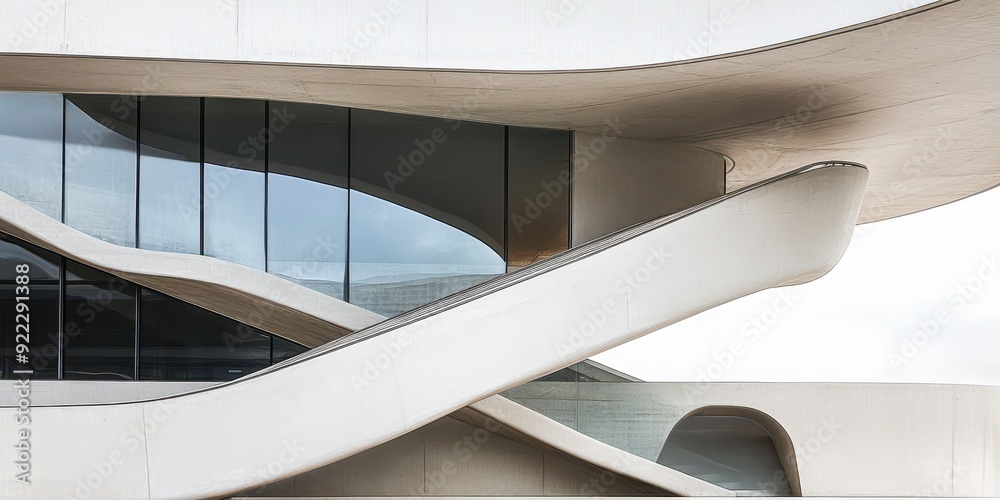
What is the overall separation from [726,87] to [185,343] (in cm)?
922

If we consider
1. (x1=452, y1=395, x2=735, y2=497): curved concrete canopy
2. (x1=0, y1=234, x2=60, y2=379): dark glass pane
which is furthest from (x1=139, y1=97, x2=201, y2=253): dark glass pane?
(x1=452, y1=395, x2=735, y2=497): curved concrete canopy

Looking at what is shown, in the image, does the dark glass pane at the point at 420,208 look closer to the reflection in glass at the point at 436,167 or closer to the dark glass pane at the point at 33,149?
the reflection in glass at the point at 436,167

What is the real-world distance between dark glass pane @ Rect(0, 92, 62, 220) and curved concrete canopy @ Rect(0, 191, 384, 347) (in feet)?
2.89

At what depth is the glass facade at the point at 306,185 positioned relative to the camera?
12.3 metres

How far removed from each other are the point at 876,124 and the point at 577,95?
5.01 meters

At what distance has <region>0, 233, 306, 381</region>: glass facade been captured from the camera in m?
12.1

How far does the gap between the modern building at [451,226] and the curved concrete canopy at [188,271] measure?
48mm

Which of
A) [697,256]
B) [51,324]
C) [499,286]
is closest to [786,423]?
[697,256]

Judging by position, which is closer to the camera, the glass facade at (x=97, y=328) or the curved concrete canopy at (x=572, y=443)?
the curved concrete canopy at (x=572, y=443)

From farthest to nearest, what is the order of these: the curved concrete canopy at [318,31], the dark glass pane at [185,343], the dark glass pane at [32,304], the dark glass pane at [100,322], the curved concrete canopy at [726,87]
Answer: the dark glass pane at [185,343]
the dark glass pane at [100,322]
the dark glass pane at [32,304]
the curved concrete canopy at [318,31]
the curved concrete canopy at [726,87]

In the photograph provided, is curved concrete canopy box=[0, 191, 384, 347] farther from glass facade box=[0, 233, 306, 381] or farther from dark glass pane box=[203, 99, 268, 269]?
dark glass pane box=[203, 99, 268, 269]

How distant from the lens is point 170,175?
12.4 metres

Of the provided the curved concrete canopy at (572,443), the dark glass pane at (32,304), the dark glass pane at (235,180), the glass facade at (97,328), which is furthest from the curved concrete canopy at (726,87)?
the curved concrete canopy at (572,443)

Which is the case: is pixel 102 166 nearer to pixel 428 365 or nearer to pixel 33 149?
pixel 33 149
